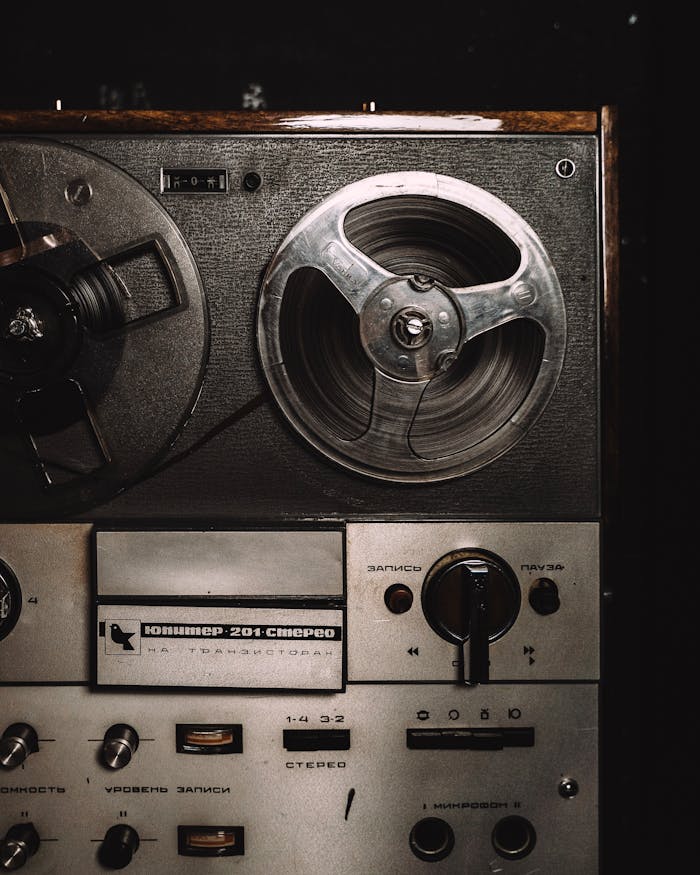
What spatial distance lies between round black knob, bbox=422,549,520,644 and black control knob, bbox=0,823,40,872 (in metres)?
0.76

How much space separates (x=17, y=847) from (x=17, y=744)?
17 centimetres

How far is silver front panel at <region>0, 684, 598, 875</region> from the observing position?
1082mm

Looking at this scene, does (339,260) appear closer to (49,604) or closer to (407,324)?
(407,324)

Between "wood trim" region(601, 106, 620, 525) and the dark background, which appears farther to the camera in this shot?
the dark background

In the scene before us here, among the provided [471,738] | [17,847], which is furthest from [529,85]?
[17,847]

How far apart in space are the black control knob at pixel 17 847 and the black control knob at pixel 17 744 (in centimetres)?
10

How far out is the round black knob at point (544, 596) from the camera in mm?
1060

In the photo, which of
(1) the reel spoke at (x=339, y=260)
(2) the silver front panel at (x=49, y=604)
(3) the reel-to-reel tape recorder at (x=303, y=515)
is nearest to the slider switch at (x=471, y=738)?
(3) the reel-to-reel tape recorder at (x=303, y=515)

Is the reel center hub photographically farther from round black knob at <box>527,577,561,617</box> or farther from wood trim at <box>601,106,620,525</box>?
round black knob at <box>527,577,561,617</box>

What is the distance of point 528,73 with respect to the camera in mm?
1328

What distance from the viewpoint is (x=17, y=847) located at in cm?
105

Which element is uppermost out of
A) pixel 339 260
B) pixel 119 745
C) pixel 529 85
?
pixel 529 85

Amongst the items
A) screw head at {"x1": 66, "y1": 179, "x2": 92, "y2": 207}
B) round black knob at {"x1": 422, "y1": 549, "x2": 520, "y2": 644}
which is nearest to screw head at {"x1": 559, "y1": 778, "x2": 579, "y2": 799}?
round black knob at {"x1": 422, "y1": 549, "x2": 520, "y2": 644}

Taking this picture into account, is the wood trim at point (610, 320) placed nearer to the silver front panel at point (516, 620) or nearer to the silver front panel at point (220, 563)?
the silver front panel at point (516, 620)
